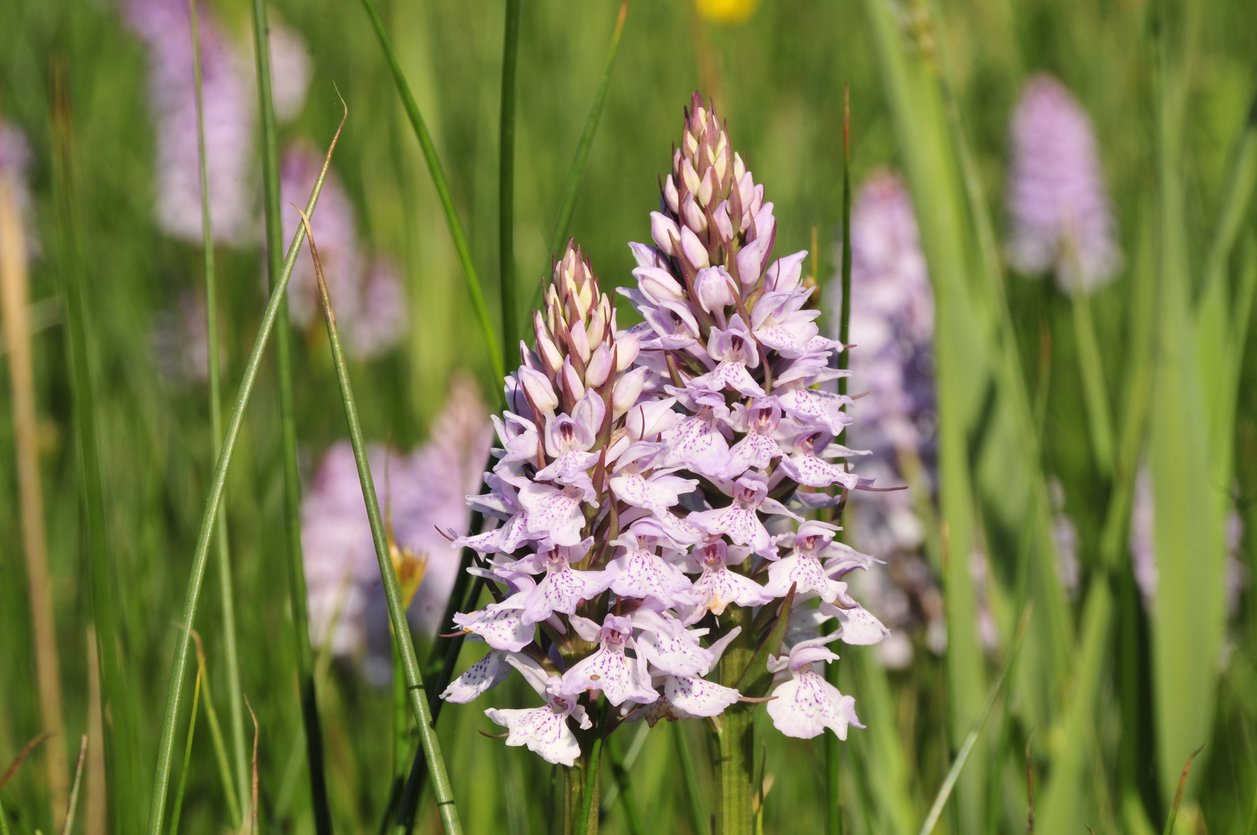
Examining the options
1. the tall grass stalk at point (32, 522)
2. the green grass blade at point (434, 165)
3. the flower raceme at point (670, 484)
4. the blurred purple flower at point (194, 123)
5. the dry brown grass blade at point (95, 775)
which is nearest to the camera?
the flower raceme at point (670, 484)

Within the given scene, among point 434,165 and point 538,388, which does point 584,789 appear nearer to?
point 538,388

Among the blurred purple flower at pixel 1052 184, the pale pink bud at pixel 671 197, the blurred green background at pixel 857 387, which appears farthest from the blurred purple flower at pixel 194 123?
the pale pink bud at pixel 671 197

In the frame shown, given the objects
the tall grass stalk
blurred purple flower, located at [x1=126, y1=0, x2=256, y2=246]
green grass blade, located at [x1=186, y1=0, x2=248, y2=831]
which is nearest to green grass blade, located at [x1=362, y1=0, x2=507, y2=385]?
green grass blade, located at [x1=186, y1=0, x2=248, y2=831]

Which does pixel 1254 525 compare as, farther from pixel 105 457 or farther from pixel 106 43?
pixel 106 43

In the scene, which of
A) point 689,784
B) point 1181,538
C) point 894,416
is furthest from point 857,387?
point 689,784

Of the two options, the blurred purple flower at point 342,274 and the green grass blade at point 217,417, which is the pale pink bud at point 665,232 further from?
the blurred purple flower at point 342,274

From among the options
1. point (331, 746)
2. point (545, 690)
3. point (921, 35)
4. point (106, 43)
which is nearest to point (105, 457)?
point (331, 746)

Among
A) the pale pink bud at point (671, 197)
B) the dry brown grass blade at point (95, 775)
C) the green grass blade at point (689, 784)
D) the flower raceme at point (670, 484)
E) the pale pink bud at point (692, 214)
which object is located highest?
the pale pink bud at point (671, 197)

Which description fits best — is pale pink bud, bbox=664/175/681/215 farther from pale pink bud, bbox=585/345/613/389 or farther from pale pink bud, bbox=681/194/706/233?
pale pink bud, bbox=585/345/613/389
